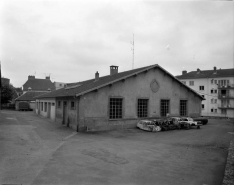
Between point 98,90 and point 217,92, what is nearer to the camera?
point 98,90

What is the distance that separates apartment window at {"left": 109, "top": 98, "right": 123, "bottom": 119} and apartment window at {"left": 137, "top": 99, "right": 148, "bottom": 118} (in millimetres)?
2399

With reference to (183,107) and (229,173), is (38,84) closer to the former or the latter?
(183,107)

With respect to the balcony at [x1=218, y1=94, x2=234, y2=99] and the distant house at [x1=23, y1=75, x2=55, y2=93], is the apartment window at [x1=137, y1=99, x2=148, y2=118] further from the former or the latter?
the distant house at [x1=23, y1=75, x2=55, y2=93]

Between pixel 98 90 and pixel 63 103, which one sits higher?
pixel 98 90

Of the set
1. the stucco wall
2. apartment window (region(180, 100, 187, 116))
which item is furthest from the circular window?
apartment window (region(180, 100, 187, 116))

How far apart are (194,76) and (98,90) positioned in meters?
41.2

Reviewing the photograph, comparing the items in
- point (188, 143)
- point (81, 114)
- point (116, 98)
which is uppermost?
point (116, 98)

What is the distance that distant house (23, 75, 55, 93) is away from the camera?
6795 cm

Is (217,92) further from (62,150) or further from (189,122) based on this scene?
(62,150)

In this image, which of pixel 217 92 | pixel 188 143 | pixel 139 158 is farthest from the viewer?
pixel 217 92

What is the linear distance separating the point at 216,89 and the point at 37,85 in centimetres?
5751

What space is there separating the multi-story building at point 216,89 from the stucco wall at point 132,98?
26.2 m

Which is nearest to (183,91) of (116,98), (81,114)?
(116,98)

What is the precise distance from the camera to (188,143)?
13.3 m
